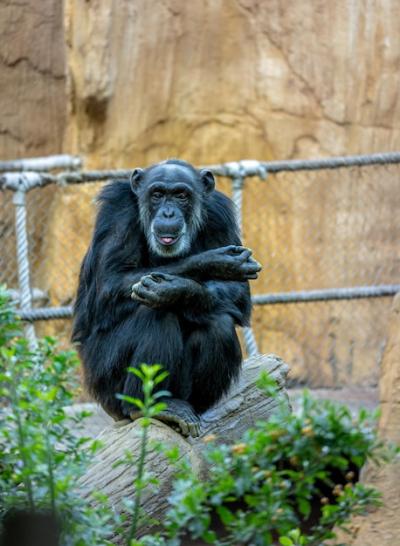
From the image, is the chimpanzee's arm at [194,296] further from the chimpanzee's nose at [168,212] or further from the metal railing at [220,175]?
the metal railing at [220,175]

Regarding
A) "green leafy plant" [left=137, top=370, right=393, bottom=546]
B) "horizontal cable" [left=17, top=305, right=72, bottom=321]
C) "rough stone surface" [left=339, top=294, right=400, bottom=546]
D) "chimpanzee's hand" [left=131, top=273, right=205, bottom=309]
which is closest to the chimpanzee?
"chimpanzee's hand" [left=131, top=273, right=205, bottom=309]

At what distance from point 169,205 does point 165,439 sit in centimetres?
133

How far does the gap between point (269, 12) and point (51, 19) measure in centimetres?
223

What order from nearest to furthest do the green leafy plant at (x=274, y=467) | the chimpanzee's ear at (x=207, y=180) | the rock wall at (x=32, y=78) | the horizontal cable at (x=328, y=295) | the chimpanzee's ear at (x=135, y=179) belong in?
the green leafy plant at (x=274, y=467) < the chimpanzee's ear at (x=135, y=179) < the chimpanzee's ear at (x=207, y=180) < the horizontal cable at (x=328, y=295) < the rock wall at (x=32, y=78)

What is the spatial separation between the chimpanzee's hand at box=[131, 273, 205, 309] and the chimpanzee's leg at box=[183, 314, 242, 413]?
187 mm

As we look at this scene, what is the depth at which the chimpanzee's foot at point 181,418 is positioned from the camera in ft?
16.2

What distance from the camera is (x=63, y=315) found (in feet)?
25.4

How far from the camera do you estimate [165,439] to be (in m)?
4.74

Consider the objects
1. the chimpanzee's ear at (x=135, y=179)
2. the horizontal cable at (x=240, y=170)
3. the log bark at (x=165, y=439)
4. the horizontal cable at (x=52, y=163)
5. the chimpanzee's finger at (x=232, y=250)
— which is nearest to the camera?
the log bark at (x=165, y=439)

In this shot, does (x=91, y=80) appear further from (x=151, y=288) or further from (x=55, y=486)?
(x=55, y=486)

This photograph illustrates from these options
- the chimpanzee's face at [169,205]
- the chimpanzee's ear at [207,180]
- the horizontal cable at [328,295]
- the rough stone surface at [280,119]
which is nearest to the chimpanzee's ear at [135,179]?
the chimpanzee's face at [169,205]

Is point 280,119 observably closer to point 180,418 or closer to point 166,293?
point 166,293

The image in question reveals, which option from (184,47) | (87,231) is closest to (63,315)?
(87,231)

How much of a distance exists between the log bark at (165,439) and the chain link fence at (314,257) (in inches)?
132
